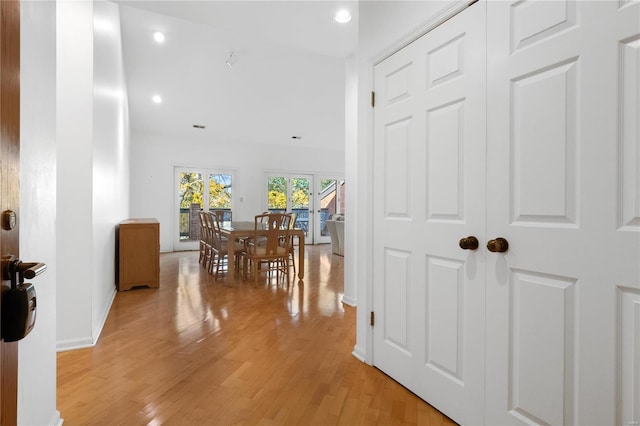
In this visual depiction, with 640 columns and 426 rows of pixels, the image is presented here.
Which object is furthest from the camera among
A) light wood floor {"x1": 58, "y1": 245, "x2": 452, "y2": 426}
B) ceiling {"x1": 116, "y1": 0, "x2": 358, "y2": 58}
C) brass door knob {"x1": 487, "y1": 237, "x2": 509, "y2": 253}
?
ceiling {"x1": 116, "y1": 0, "x2": 358, "y2": 58}

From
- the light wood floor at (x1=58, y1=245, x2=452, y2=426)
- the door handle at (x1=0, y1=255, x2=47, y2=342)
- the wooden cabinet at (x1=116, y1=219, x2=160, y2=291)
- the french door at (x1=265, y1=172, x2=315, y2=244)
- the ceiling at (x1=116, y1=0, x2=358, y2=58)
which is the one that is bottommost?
the light wood floor at (x1=58, y1=245, x2=452, y2=426)

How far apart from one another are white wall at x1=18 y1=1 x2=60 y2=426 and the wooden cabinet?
2936 mm

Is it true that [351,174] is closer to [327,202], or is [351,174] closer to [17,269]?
[17,269]

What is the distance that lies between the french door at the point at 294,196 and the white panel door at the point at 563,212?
26.1 feet

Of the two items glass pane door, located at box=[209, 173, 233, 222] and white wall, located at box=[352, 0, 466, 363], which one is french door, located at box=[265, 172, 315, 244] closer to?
glass pane door, located at box=[209, 173, 233, 222]

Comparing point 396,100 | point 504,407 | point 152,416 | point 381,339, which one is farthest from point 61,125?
point 504,407

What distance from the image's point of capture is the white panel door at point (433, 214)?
5.23 ft

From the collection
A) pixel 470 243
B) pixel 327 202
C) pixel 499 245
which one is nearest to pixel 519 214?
pixel 499 245

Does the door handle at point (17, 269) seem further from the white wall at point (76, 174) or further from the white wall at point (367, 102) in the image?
the white wall at point (76, 174)

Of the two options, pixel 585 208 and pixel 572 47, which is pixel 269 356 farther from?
pixel 572 47

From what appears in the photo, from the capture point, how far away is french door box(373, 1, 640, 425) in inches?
43.2

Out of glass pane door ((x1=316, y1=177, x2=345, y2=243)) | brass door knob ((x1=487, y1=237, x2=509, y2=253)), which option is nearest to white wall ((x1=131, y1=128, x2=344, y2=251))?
glass pane door ((x1=316, y1=177, x2=345, y2=243))

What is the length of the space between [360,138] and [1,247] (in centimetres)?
206

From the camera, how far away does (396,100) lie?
2.10 m
